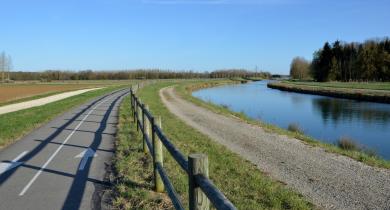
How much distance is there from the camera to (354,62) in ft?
292

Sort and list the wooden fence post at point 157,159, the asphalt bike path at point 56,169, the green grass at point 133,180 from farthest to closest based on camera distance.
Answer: the wooden fence post at point 157,159 < the asphalt bike path at point 56,169 < the green grass at point 133,180

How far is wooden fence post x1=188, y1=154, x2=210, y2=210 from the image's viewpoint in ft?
13.7

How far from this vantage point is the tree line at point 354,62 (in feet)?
274

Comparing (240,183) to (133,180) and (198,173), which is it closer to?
(133,180)

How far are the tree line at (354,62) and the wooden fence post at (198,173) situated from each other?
3367 inches

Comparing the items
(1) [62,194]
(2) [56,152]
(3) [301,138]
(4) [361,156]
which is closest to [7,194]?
(1) [62,194]

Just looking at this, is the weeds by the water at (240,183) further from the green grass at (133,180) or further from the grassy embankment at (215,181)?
the green grass at (133,180)

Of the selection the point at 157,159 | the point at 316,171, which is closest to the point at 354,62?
the point at 316,171

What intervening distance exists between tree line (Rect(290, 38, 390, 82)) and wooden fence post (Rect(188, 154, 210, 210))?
85513 millimetres

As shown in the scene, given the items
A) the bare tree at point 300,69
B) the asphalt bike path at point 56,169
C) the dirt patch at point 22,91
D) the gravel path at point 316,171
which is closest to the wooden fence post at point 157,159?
the asphalt bike path at point 56,169

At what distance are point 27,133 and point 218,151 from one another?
8379 mm

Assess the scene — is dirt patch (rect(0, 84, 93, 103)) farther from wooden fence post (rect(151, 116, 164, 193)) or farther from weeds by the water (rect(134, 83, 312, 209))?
wooden fence post (rect(151, 116, 164, 193))

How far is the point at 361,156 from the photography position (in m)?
11.2

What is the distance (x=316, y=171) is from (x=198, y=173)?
6086 millimetres
